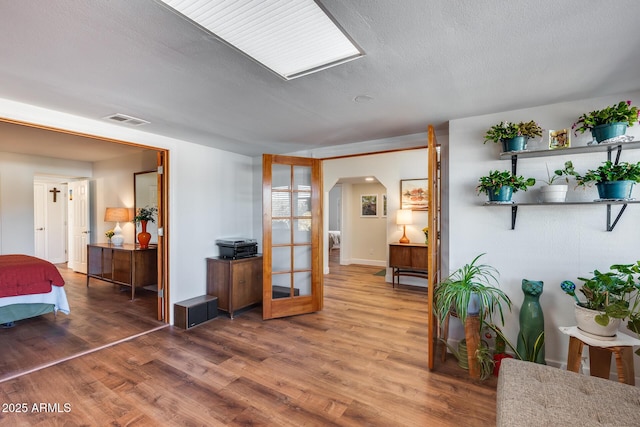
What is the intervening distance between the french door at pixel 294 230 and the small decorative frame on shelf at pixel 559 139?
2497 mm

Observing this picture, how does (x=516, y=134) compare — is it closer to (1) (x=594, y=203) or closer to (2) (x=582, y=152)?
(2) (x=582, y=152)

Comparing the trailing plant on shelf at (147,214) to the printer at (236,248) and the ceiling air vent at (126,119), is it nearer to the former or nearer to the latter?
the printer at (236,248)

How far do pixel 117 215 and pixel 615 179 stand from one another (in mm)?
6504

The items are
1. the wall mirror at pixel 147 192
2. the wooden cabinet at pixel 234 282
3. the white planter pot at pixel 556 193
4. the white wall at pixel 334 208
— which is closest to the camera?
→ the white planter pot at pixel 556 193

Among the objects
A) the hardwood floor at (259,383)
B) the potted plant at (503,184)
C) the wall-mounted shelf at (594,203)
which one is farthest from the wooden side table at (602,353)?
the potted plant at (503,184)

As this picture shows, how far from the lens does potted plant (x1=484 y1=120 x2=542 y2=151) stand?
2.34 metres

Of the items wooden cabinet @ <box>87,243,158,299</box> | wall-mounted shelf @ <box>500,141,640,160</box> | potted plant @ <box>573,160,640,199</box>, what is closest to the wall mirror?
wooden cabinet @ <box>87,243,158,299</box>

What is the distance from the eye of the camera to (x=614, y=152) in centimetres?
221

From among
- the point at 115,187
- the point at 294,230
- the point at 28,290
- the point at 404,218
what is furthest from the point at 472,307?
the point at 115,187

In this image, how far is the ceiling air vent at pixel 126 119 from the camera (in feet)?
8.79

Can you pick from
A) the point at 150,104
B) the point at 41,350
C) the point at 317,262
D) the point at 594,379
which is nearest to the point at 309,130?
the point at 150,104

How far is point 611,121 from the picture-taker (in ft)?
6.58

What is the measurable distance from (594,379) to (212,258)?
149 inches

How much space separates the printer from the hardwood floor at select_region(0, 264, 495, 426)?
946 millimetres
